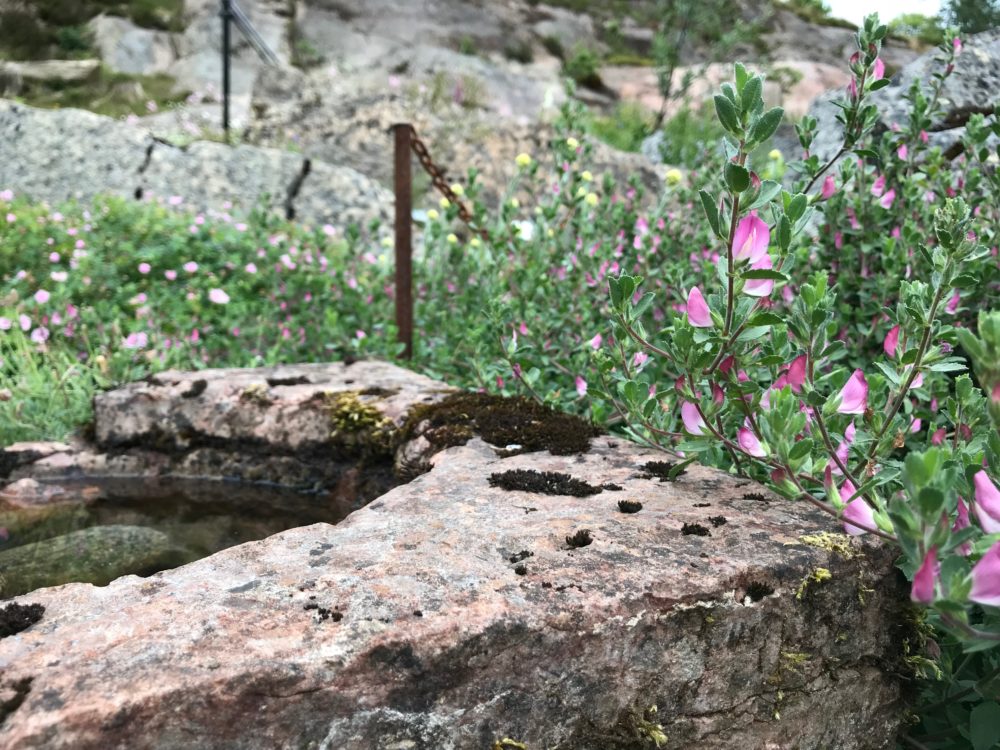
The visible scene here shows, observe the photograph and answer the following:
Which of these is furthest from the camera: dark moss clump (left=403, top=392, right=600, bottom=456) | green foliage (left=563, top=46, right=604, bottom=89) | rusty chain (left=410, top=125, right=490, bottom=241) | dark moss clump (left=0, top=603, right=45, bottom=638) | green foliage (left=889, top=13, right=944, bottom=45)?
green foliage (left=889, top=13, right=944, bottom=45)

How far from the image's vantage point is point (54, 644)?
121cm

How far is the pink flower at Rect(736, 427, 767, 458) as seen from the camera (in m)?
1.55

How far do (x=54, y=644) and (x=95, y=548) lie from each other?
3.98 feet

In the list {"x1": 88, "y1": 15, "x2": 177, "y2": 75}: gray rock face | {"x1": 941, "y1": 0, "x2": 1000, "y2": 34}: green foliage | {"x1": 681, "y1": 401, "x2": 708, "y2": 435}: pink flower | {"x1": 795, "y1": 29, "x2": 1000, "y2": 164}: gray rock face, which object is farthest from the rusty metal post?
{"x1": 88, "y1": 15, "x2": 177, "y2": 75}: gray rock face

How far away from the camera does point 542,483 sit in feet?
6.30

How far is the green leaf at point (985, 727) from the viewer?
1.39 meters

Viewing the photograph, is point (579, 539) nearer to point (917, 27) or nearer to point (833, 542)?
point (833, 542)

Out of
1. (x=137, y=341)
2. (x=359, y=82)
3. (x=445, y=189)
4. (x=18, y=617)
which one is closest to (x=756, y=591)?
(x=18, y=617)

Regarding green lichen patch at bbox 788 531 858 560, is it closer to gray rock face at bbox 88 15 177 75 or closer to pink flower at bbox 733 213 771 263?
pink flower at bbox 733 213 771 263

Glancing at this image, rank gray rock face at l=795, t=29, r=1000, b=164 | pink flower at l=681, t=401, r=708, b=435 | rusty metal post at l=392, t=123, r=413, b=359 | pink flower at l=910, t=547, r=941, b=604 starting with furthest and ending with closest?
rusty metal post at l=392, t=123, r=413, b=359, gray rock face at l=795, t=29, r=1000, b=164, pink flower at l=681, t=401, r=708, b=435, pink flower at l=910, t=547, r=941, b=604

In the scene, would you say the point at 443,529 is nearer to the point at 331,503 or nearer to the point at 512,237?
the point at 331,503

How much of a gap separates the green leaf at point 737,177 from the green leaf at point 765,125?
0.08 metres

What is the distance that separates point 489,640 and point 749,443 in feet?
2.22

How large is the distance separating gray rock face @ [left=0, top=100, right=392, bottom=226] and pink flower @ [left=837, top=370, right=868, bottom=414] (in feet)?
21.8
